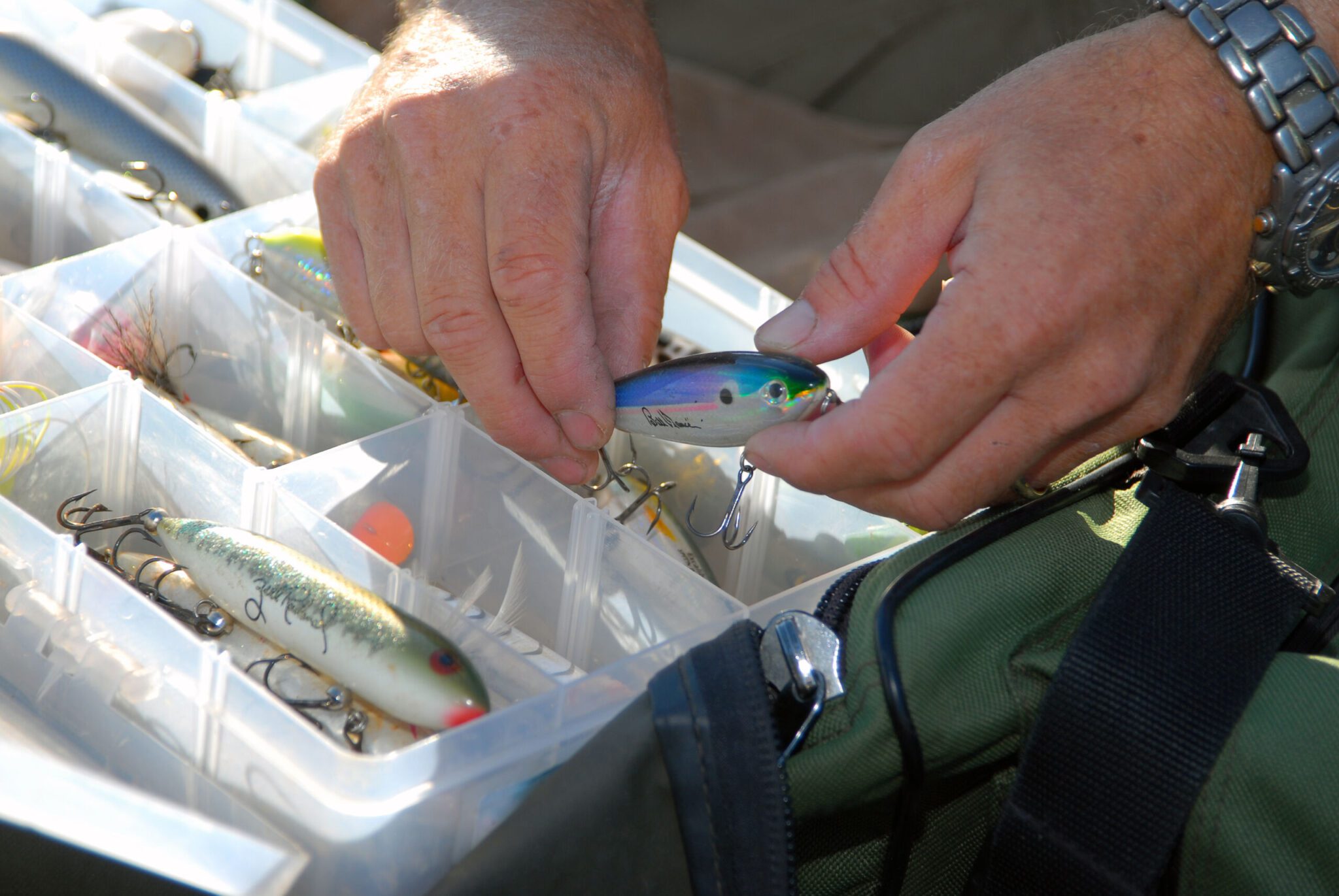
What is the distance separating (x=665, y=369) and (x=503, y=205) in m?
0.24

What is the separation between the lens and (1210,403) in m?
1.01

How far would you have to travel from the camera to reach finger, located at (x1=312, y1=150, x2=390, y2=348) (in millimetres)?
1301

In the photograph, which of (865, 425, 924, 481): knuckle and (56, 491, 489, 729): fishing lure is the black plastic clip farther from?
(56, 491, 489, 729): fishing lure

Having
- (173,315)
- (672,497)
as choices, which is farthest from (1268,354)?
(173,315)

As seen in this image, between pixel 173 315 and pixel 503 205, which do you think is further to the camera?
pixel 173 315

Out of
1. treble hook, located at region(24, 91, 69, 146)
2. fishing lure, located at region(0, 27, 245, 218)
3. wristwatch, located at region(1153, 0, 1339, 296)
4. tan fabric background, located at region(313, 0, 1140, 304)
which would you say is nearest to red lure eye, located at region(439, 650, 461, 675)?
wristwatch, located at region(1153, 0, 1339, 296)

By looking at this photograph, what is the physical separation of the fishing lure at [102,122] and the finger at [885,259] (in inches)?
43.9

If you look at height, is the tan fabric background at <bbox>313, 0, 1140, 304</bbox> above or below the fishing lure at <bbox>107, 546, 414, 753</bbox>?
above

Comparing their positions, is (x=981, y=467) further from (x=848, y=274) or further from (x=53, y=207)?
(x=53, y=207)

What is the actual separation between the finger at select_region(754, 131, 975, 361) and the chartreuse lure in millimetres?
39

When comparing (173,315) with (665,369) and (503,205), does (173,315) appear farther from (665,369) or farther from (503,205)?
(665,369)

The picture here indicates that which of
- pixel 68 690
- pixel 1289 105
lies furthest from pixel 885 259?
pixel 68 690

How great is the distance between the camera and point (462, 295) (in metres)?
1.18
